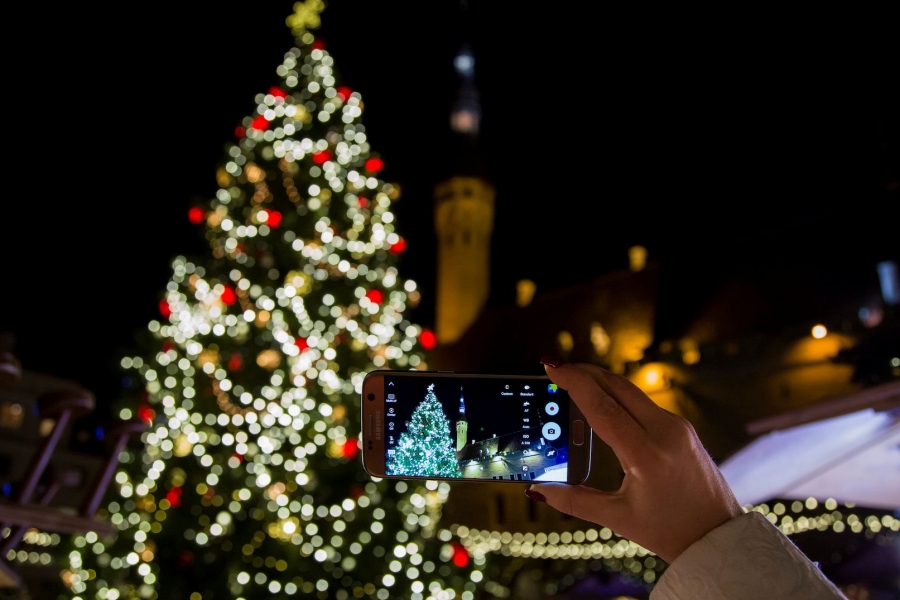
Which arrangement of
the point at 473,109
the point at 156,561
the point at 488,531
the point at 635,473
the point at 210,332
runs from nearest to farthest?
the point at 635,473 < the point at 156,561 < the point at 210,332 < the point at 488,531 < the point at 473,109

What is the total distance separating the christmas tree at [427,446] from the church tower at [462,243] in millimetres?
29517

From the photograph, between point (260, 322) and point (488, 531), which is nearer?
point (260, 322)

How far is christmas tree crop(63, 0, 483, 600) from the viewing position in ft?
25.7

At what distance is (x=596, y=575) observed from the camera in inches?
699

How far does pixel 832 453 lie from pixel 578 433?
15.4ft

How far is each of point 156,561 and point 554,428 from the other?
7.15 metres

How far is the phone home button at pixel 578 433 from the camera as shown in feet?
6.78

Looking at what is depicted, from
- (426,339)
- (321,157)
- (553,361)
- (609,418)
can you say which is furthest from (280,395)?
(609,418)

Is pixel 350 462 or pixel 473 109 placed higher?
pixel 473 109

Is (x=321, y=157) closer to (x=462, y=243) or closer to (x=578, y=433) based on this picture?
(x=578, y=433)

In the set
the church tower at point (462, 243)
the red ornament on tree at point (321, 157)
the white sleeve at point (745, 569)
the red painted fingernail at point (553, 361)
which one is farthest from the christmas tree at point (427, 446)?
the church tower at point (462, 243)

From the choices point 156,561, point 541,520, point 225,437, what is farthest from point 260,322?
point 541,520

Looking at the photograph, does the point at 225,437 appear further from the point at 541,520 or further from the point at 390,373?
the point at 541,520

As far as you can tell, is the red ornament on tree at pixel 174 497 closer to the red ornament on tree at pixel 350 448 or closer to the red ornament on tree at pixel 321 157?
the red ornament on tree at pixel 350 448
